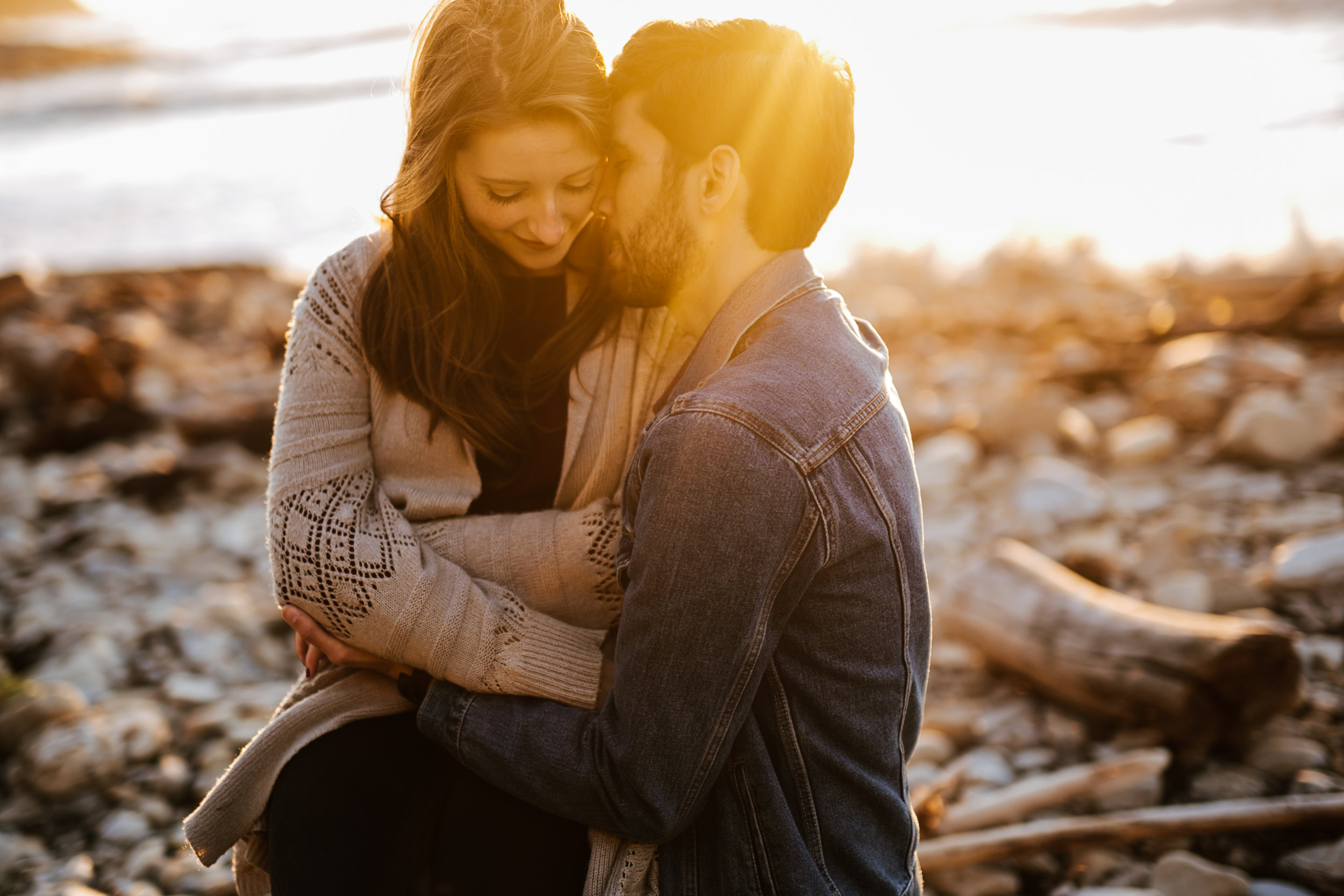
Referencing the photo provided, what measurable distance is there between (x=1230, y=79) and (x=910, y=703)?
17.3 m

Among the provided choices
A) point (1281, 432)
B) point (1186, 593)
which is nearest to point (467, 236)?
point (1186, 593)

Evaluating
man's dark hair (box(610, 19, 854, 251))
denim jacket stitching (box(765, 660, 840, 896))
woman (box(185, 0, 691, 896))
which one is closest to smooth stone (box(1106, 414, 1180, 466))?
woman (box(185, 0, 691, 896))

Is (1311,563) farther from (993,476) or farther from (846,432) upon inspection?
(846,432)

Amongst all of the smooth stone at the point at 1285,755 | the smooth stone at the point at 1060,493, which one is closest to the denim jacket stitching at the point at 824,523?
the smooth stone at the point at 1285,755

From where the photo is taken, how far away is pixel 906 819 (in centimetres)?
189

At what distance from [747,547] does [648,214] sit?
0.84m

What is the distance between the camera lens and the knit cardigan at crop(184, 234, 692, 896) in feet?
6.42

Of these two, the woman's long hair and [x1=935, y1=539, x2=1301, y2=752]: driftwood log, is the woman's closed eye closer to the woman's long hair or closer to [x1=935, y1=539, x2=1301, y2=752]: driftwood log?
the woman's long hair

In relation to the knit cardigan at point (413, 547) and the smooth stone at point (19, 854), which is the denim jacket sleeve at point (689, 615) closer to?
the knit cardigan at point (413, 547)

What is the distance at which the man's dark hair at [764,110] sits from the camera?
1921 mm

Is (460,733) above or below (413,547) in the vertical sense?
below

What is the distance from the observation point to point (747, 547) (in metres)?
1.54

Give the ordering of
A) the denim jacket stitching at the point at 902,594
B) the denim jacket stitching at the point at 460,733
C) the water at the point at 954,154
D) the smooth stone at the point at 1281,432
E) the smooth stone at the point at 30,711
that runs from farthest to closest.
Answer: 1. the water at the point at 954,154
2. the smooth stone at the point at 1281,432
3. the smooth stone at the point at 30,711
4. the denim jacket stitching at the point at 460,733
5. the denim jacket stitching at the point at 902,594

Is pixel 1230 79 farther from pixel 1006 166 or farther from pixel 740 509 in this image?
pixel 740 509
